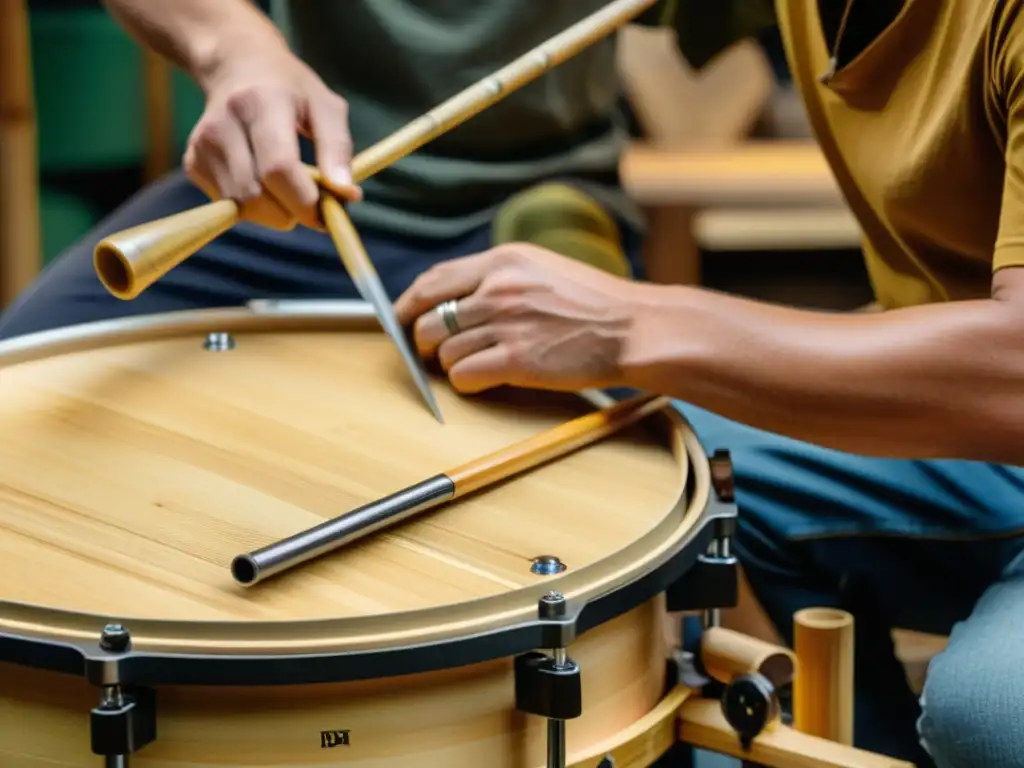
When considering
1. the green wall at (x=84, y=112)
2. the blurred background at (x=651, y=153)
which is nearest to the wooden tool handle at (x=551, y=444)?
the blurred background at (x=651, y=153)

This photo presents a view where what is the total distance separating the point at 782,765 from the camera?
79cm

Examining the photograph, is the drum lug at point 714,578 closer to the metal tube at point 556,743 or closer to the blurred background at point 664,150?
the metal tube at point 556,743

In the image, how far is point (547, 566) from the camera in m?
0.69

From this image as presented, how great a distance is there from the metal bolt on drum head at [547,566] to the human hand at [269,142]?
0.37 m

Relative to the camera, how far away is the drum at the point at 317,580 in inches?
24.1

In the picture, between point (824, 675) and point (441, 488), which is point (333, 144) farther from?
point (824, 675)

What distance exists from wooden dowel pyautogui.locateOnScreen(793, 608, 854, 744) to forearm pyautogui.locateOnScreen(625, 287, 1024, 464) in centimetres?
11

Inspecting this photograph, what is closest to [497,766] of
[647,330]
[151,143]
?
[647,330]

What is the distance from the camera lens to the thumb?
98 centimetres

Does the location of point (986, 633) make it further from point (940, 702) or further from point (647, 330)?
point (647, 330)

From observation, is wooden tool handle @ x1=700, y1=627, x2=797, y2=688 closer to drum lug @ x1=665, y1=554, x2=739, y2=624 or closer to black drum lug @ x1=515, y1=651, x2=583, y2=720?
drum lug @ x1=665, y1=554, x2=739, y2=624

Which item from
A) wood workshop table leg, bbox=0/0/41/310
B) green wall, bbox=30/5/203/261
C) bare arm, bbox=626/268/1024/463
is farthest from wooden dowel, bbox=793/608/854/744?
green wall, bbox=30/5/203/261

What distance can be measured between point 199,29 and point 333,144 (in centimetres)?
25

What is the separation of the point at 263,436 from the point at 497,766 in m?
0.26
